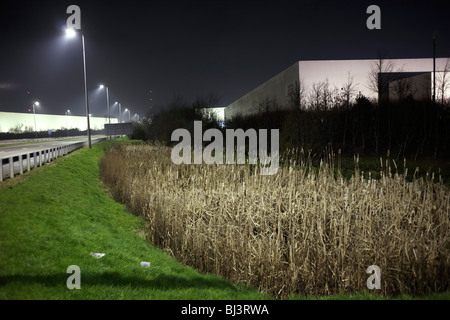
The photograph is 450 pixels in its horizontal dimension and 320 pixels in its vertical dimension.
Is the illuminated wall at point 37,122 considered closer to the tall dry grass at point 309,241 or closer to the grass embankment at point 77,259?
the grass embankment at point 77,259

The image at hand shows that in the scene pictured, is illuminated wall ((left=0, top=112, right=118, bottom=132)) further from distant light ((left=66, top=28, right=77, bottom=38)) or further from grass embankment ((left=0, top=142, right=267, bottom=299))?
grass embankment ((left=0, top=142, right=267, bottom=299))

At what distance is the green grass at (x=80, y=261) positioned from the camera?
4.47 meters

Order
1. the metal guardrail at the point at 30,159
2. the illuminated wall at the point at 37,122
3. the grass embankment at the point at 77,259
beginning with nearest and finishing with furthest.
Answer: the grass embankment at the point at 77,259 → the metal guardrail at the point at 30,159 → the illuminated wall at the point at 37,122

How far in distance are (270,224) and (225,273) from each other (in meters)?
1.77

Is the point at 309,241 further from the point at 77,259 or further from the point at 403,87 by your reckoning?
the point at 403,87

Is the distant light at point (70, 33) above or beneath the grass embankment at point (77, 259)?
above

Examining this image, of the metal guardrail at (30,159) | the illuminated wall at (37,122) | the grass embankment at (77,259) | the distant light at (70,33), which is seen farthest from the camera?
the illuminated wall at (37,122)

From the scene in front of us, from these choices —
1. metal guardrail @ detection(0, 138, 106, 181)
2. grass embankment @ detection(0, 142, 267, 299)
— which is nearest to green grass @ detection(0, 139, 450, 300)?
grass embankment @ detection(0, 142, 267, 299)

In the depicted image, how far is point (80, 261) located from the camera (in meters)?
5.46

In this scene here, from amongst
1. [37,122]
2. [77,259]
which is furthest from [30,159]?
[37,122]

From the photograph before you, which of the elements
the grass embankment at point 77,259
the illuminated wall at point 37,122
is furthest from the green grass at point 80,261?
the illuminated wall at point 37,122
